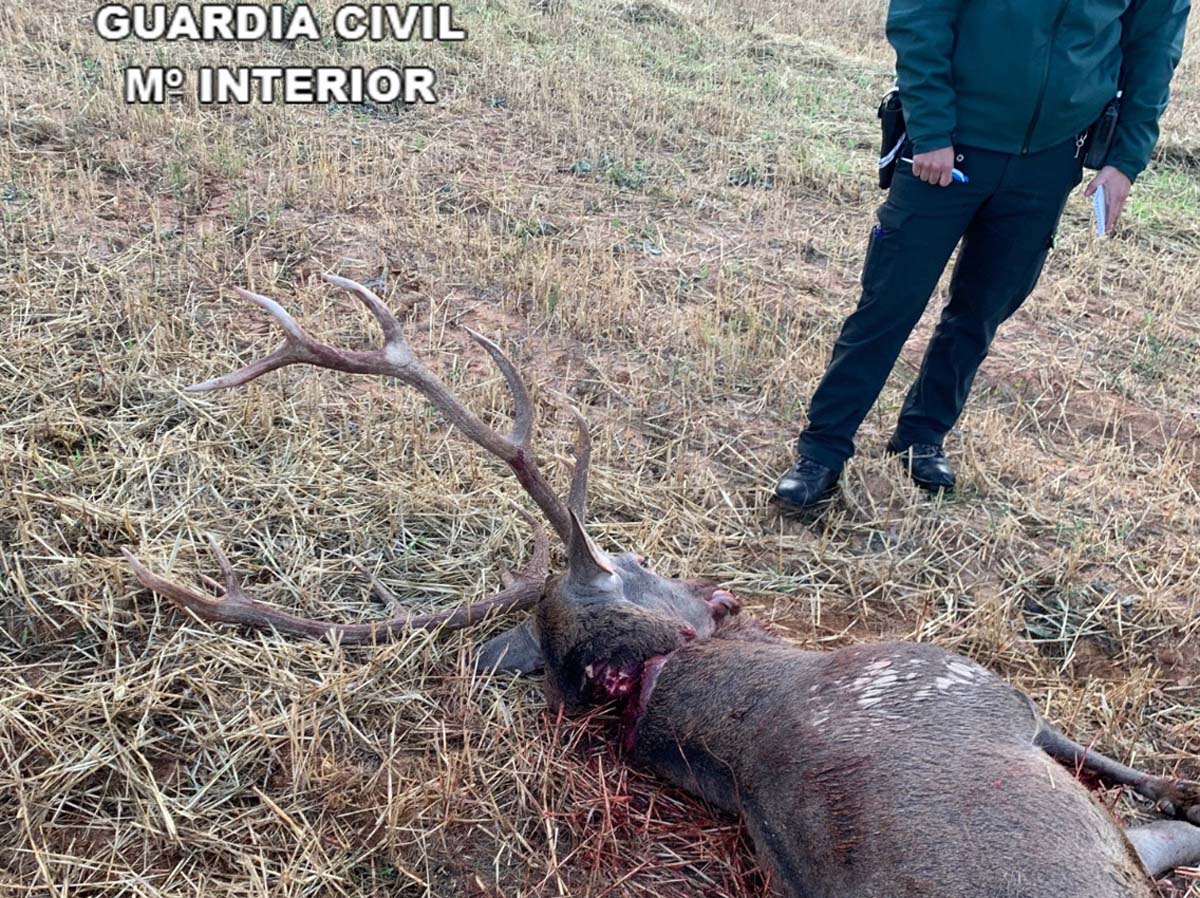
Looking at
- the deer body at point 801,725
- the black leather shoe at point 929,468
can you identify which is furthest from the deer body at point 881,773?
the black leather shoe at point 929,468

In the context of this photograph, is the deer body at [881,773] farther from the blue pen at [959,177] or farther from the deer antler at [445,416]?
the blue pen at [959,177]

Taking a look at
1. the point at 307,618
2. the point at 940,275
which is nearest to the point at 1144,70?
the point at 940,275

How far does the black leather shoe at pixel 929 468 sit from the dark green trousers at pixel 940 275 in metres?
0.04

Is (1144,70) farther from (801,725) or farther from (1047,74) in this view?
(801,725)

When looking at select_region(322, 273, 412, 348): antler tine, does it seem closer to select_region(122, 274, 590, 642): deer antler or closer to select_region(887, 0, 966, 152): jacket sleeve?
select_region(122, 274, 590, 642): deer antler

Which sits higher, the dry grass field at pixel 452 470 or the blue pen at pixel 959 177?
the blue pen at pixel 959 177

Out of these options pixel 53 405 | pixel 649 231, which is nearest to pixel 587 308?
pixel 649 231

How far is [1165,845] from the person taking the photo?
2.70m

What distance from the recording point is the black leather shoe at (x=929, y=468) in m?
4.27

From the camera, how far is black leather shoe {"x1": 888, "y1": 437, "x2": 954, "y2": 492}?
427 cm

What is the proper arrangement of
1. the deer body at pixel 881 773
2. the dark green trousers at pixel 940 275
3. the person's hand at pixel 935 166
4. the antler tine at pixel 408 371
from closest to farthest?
the deer body at pixel 881 773 → the antler tine at pixel 408 371 → the person's hand at pixel 935 166 → the dark green trousers at pixel 940 275

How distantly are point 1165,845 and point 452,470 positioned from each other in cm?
276

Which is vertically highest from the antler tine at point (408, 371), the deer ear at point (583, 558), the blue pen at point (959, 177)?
the blue pen at point (959, 177)

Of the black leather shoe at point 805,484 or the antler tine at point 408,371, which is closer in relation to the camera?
the antler tine at point 408,371
